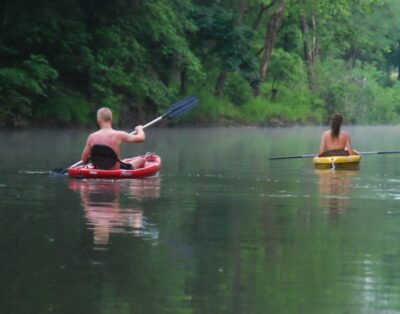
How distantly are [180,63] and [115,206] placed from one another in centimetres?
4230

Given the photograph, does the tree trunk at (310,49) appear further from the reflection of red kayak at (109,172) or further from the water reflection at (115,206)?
the water reflection at (115,206)

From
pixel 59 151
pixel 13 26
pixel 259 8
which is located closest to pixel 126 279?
pixel 59 151

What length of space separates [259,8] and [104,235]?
58.5 metres

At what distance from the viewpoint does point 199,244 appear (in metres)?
11.3

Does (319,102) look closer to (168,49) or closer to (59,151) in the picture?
(168,49)

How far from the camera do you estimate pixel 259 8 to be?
69312mm

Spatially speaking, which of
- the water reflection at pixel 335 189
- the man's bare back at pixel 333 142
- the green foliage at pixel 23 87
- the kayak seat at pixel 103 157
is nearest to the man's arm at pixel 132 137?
the kayak seat at pixel 103 157

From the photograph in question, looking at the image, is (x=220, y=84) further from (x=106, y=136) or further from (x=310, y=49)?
(x=106, y=136)

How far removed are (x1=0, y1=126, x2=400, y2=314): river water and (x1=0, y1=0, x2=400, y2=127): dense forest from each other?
2637 centimetres

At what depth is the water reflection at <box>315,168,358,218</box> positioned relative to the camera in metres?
15.3

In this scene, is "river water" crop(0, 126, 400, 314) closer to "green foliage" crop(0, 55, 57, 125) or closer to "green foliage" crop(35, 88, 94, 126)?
"green foliage" crop(0, 55, 57, 125)

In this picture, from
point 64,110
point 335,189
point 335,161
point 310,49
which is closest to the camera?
point 335,189

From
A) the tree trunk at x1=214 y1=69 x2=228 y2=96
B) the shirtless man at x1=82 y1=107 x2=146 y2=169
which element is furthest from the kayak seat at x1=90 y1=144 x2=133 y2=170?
the tree trunk at x1=214 y1=69 x2=228 y2=96

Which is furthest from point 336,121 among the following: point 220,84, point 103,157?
point 220,84
